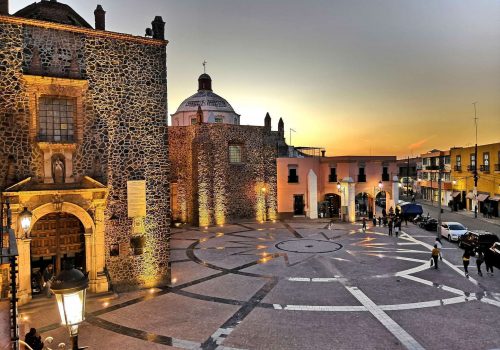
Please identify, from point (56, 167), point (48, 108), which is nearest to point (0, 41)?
point (48, 108)

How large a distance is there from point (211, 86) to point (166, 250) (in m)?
32.3

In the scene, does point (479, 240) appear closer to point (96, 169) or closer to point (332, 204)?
point (332, 204)

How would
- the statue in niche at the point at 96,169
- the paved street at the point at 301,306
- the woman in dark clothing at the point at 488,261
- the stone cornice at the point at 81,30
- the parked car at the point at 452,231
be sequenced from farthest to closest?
1. the parked car at the point at 452,231
2. the woman in dark clothing at the point at 488,261
3. the statue in niche at the point at 96,169
4. the stone cornice at the point at 81,30
5. the paved street at the point at 301,306

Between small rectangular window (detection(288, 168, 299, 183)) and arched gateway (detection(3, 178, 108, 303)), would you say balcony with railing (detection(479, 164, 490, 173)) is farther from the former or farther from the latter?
arched gateway (detection(3, 178, 108, 303))

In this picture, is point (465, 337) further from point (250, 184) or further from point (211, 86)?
point (211, 86)

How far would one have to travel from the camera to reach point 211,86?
44.2 meters

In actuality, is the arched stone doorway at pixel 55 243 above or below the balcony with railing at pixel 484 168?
below

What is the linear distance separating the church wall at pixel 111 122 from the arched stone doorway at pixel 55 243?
48.4 inches

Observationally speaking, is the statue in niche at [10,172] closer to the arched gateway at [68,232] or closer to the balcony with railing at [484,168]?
the arched gateway at [68,232]

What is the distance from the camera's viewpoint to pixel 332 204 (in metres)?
38.2

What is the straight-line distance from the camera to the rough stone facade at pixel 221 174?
3192 cm

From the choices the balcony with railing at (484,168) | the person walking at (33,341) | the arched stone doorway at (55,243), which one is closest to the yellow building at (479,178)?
the balcony with railing at (484,168)

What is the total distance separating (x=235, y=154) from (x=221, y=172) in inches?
94.3

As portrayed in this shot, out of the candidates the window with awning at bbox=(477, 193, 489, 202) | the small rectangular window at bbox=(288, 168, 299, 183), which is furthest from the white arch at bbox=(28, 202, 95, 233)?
the window with awning at bbox=(477, 193, 489, 202)
